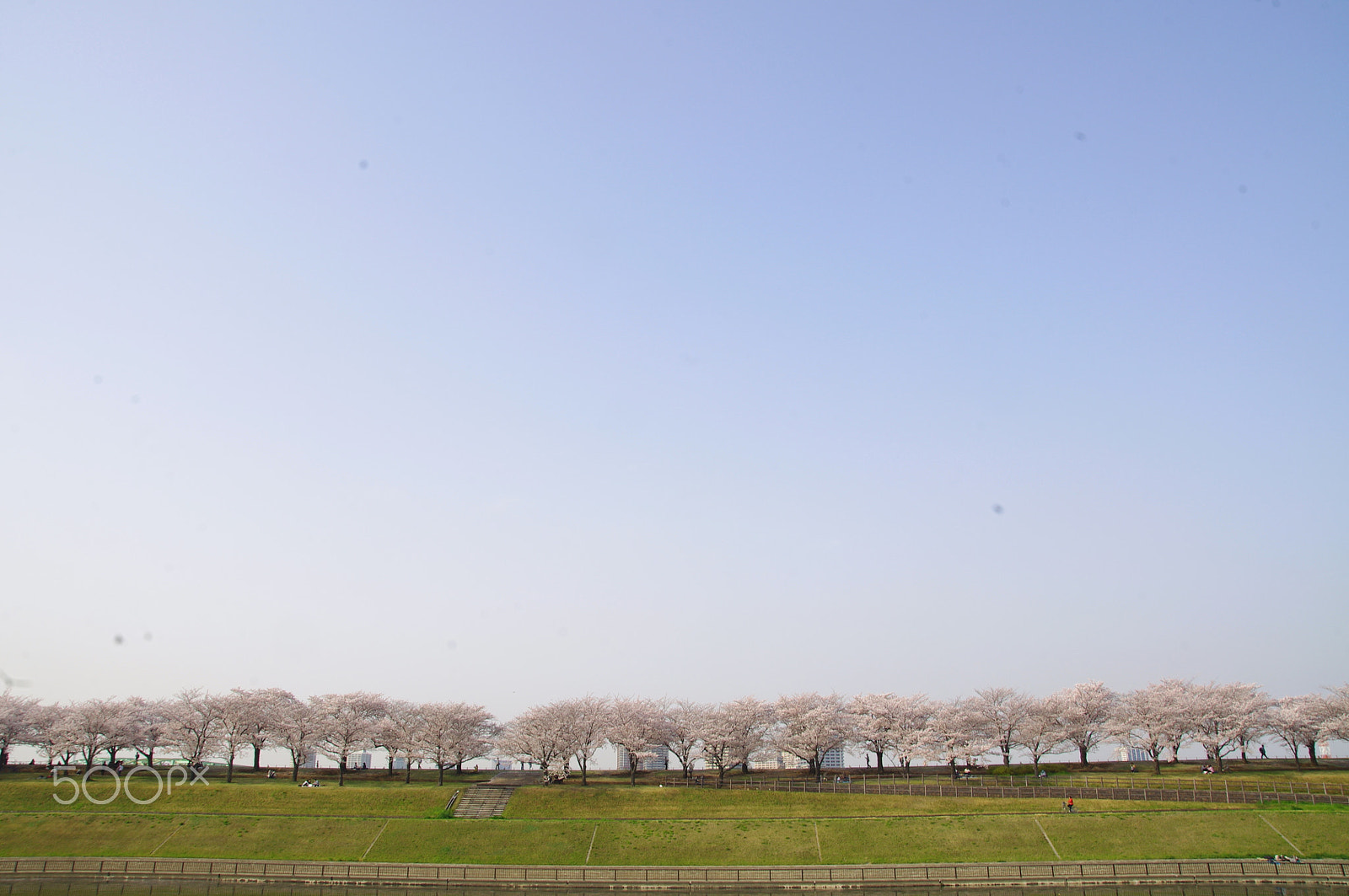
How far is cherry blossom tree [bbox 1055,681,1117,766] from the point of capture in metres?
81.4

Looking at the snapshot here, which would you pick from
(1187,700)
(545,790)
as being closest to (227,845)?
(545,790)

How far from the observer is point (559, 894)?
164 feet

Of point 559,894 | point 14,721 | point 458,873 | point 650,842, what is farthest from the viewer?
point 14,721

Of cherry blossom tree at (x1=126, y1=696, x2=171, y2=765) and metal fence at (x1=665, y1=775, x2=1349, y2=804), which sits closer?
metal fence at (x1=665, y1=775, x2=1349, y2=804)

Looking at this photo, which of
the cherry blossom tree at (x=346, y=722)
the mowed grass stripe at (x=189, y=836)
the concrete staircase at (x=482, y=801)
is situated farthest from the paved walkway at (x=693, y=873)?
the cherry blossom tree at (x=346, y=722)

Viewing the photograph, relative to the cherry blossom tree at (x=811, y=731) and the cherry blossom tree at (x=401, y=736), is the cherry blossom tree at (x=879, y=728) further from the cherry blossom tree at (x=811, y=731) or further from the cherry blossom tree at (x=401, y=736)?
the cherry blossom tree at (x=401, y=736)

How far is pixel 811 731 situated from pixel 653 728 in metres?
15.5

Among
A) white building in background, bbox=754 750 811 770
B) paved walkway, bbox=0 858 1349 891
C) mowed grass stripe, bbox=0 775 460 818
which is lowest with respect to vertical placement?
white building in background, bbox=754 750 811 770

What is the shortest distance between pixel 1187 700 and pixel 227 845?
3130 inches

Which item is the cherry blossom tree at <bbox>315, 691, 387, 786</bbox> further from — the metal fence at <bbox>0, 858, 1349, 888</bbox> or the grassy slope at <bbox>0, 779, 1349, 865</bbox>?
the metal fence at <bbox>0, 858, 1349, 888</bbox>

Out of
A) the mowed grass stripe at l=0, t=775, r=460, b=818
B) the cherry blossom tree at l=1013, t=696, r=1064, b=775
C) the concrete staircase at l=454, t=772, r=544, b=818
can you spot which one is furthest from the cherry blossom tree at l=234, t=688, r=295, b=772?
the cherry blossom tree at l=1013, t=696, r=1064, b=775

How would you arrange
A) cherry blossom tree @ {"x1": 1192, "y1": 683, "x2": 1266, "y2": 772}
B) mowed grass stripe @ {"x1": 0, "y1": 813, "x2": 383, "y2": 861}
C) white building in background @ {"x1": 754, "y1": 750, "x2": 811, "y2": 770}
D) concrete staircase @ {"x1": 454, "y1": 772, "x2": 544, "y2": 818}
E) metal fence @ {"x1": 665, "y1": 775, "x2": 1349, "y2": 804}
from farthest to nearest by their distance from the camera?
white building in background @ {"x1": 754, "y1": 750, "x2": 811, "y2": 770} → cherry blossom tree @ {"x1": 1192, "y1": 683, "x2": 1266, "y2": 772} → concrete staircase @ {"x1": 454, "y1": 772, "x2": 544, "y2": 818} → metal fence @ {"x1": 665, "y1": 775, "x2": 1349, "y2": 804} → mowed grass stripe @ {"x1": 0, "y1": 813, "x2": 383, "y2": 861}

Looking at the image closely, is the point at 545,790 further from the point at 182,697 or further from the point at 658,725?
the point at 182,697

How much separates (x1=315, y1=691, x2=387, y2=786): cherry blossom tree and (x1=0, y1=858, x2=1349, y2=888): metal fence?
23045mm
